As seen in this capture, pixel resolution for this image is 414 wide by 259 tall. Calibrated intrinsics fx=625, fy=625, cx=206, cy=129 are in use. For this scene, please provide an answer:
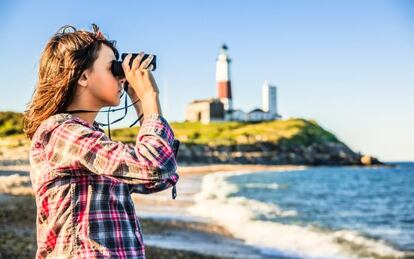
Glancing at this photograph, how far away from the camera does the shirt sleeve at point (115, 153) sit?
161 cm

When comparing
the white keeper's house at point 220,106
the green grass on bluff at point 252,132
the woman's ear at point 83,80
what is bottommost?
the woman's ear at point 83,80

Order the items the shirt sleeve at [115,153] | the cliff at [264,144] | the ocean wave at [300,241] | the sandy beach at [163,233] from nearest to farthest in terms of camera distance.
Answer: the shirt sleeve at [115,153]
the sandy beach at [163,233]
the ocean wave at [300,241]
the cliff at [264,144]

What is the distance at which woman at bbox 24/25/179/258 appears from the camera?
163 centimetres

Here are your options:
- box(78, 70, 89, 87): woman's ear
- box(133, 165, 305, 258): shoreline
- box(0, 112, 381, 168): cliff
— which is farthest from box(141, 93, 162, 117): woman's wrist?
box(0, 112, 381, 168): cliff

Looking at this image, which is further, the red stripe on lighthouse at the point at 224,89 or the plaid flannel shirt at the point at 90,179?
the red stripe on lighthouse at the point at 224,89

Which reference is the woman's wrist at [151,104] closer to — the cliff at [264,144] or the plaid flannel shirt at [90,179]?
the plaid flannel shirt at [90,179]

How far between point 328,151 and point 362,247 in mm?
95050

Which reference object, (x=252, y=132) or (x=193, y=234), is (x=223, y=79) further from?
(x=193, y=234)

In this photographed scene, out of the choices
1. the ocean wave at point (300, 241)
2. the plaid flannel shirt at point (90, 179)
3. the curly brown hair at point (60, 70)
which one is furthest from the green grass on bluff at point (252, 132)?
the plaid flannel shirt at point (90, 179)

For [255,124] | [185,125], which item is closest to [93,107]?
[185,125]

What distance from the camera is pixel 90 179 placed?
1.68 meters

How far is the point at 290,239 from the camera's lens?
40.6ft

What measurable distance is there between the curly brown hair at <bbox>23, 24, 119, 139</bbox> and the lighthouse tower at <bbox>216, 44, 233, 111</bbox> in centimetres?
9770

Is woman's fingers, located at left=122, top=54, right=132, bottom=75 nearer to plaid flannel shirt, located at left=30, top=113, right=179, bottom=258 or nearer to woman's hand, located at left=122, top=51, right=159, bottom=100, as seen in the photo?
woman's hand, located at left=122, top=51, right=159, bottom=100
